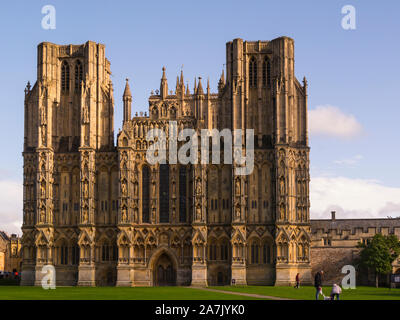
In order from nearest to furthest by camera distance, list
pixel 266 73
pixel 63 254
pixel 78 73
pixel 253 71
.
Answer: pixel 63 254 < pixel 266 73 < pixel 253 71 < pixel 78 73

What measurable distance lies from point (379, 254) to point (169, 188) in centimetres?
2566

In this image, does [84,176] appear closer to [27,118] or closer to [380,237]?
[27,118]

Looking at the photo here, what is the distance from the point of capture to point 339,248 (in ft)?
311

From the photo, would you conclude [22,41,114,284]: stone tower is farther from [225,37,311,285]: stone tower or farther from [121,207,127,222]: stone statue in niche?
[225,37,311,285]: stone tower

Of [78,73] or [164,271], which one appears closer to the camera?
[164,271]

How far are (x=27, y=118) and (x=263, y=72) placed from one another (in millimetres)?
28873

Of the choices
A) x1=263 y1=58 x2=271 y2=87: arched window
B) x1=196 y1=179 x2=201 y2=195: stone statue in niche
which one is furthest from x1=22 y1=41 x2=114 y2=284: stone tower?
x1=263 y1=58 x2=271 y2=87: arched window

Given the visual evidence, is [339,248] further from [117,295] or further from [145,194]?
[117,295]

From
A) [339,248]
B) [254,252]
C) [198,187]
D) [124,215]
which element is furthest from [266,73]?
[124,215]

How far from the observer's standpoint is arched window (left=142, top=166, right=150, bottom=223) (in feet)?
290

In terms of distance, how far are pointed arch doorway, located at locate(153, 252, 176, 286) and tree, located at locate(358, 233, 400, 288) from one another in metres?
22.8
